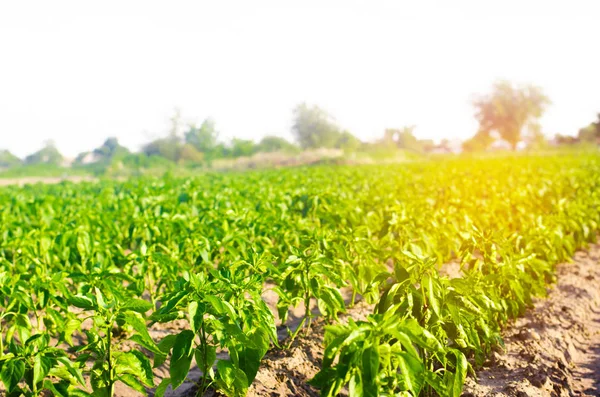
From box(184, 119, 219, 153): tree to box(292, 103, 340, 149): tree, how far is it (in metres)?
18.5

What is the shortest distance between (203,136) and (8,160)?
43.2m

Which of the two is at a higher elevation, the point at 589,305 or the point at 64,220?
the point at 64,220

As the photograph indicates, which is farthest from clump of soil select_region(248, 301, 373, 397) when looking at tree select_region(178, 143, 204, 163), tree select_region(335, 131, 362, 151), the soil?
tree select_region(335, 131, 362, 151)

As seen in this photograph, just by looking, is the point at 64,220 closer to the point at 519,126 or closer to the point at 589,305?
the point at 589,305

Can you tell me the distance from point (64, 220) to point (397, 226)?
4573mm

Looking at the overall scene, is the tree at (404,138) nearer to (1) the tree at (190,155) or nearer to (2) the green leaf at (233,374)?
(1) the tree at (190,155)

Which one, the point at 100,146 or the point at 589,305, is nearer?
the point at 589,305

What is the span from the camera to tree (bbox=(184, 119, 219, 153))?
288ft

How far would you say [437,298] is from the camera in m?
2.99

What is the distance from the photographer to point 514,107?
69.7 m

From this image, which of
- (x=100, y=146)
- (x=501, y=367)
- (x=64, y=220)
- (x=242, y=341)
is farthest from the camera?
(x=100, y=146)

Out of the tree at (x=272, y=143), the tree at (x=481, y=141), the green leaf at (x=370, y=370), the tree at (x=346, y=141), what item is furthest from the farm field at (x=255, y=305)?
the tree at (x=481, y=141)

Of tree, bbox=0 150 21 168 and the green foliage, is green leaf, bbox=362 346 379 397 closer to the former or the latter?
the green foliage

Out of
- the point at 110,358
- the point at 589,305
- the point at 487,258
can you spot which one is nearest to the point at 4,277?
the point at 110,358
